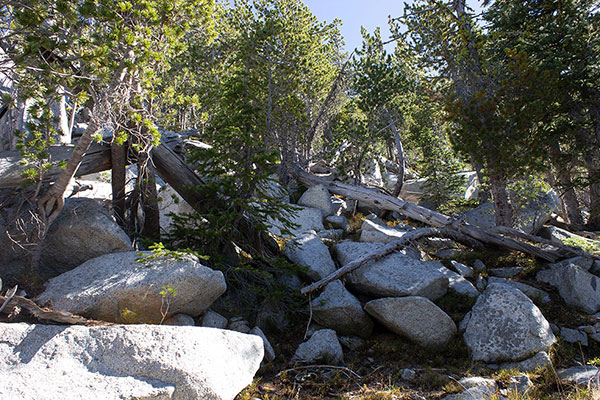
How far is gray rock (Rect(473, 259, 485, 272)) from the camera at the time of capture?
10330 mm

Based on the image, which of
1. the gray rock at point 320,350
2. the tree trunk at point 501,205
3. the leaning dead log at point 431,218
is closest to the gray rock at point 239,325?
the gray rock at point 320,350

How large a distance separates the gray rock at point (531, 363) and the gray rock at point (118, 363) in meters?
4.28

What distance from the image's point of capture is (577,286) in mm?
8820

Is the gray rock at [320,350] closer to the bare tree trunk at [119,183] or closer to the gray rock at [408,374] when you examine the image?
the gray rock at [408,374]

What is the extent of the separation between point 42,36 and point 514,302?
29.7ft

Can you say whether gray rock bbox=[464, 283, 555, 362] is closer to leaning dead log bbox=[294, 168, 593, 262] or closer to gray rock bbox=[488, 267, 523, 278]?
gray rock bbox=[488, 267, 523, 278]

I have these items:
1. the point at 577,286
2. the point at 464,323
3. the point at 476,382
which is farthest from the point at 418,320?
the point at 577,286

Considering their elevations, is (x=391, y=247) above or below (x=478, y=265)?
above

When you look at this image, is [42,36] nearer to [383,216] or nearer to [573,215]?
[383,216]

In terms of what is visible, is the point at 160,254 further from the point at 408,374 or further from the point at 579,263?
the point at 579,263

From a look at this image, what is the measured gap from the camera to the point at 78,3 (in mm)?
6070

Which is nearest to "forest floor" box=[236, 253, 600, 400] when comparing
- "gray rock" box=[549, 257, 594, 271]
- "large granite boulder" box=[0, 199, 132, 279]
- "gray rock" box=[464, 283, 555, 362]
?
"gray rock" box=[464, 283, 555, 362]

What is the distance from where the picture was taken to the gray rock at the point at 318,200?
46.8 ft

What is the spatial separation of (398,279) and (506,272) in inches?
137
